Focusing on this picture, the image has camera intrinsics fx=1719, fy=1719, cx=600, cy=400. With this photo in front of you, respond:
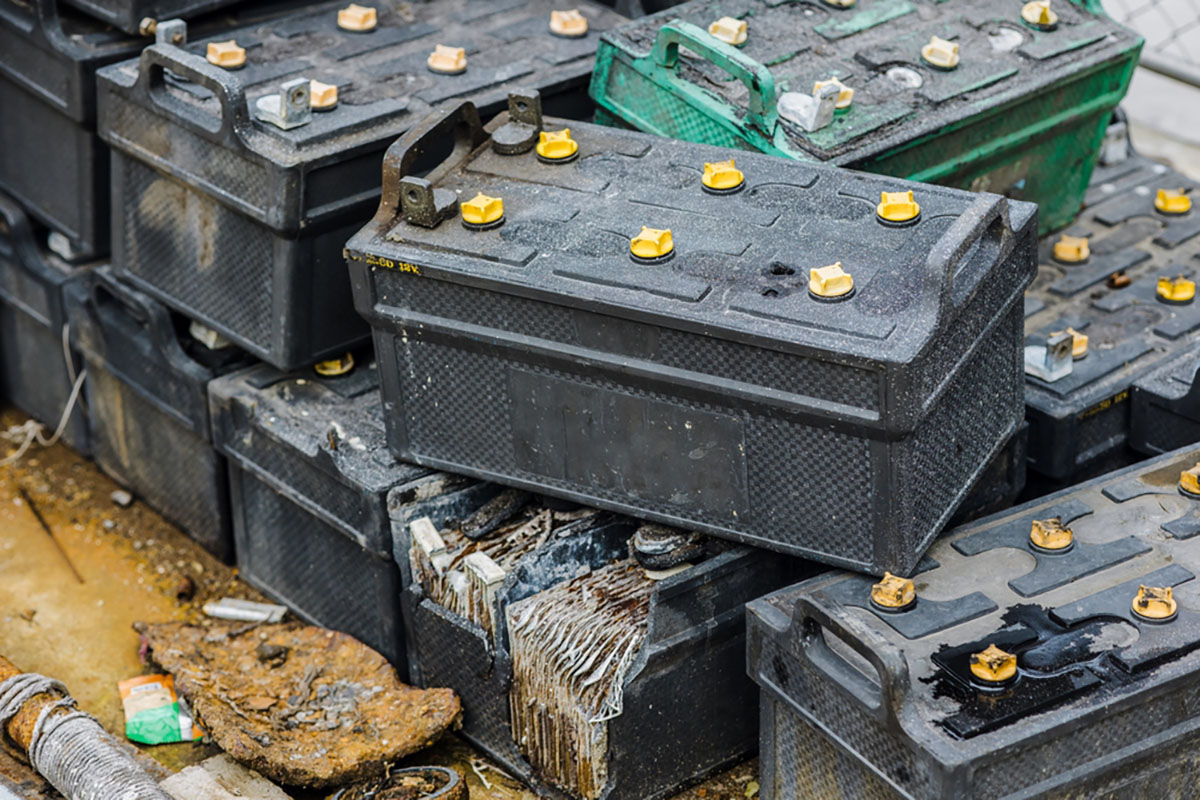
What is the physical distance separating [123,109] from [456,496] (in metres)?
1.45

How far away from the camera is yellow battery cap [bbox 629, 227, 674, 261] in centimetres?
380

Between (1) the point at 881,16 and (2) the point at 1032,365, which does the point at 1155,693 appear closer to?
(2) the point at 1032,365

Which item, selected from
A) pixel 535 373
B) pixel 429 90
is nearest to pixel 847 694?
pixel 535 373

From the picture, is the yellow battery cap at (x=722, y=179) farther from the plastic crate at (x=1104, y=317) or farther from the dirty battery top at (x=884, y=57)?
the plastic crate at (x=1104, y=317)

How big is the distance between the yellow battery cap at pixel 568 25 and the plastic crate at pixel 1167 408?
6.13 feet

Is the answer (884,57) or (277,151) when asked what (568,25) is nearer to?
(884,57)

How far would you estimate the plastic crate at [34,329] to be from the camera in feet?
17.5

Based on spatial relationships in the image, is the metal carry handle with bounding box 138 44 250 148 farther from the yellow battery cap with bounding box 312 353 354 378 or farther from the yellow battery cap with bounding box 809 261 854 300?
the yellow battery cap with bounding box 809 261 854 300

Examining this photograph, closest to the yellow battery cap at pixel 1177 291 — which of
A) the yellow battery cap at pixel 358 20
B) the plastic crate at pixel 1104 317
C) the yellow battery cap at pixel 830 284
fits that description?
the plastic crate at pixel 1104 317

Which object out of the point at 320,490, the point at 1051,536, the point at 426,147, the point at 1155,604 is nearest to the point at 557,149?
the point at 426,147

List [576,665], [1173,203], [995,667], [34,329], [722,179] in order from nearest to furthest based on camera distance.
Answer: [995,667]
[576,665]
[722,179]
[1173,203]
[34,329]

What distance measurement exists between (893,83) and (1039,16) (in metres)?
0.60

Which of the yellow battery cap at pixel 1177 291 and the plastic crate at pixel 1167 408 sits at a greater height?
the yellow battery cap at pixel 1177 291

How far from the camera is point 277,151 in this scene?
432cm
